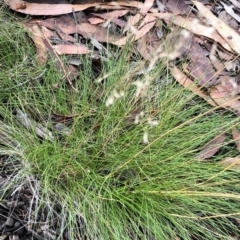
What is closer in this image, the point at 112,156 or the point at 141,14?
the point at 112,156

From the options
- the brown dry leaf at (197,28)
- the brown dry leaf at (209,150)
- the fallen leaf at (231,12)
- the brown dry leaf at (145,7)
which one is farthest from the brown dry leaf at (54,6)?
the brown dry leaf at (209,150)

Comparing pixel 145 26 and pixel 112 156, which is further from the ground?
pixel 145 26

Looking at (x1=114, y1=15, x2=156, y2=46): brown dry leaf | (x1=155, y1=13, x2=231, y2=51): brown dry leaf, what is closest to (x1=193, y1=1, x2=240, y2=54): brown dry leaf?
(x1=155, y1=13, x2=231, y2=51): brown dry leaf

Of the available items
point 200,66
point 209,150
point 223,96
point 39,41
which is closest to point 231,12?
point 200,66

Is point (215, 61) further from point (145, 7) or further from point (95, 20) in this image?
point (95, 20)

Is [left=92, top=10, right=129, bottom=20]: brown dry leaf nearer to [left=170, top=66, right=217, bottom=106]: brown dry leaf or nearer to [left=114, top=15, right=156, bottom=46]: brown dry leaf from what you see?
[left=114, top=15, right=156, bottom=46]: brown dry leaf

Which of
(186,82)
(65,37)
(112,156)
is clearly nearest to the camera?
(112,156)
